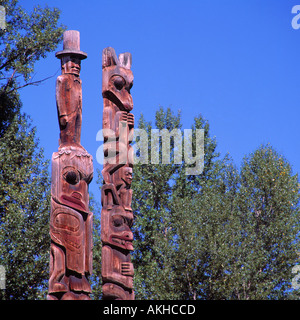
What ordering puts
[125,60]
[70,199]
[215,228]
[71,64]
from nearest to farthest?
[70,199] → [71,64] → [125,60] → [215,228]

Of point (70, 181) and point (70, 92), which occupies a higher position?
point (70, 92)

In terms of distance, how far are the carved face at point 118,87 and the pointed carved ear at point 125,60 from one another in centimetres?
24

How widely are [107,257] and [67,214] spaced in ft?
8.22

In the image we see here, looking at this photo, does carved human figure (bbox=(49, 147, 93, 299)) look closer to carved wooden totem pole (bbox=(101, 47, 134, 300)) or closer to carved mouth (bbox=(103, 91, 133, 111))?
carved wooden totem pole (bbox=(101, 47, 134, 300))

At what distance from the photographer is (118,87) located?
47.7ft

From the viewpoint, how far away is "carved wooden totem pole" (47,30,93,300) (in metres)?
11.3

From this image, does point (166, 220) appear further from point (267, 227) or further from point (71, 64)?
point (71, 64)

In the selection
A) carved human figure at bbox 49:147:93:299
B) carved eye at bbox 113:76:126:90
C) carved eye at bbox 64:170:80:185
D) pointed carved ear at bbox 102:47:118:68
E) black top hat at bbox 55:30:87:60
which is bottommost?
carved human figure at bbox 49:147:93:299

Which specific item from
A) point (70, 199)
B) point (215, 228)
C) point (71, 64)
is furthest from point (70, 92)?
point (215, 228)

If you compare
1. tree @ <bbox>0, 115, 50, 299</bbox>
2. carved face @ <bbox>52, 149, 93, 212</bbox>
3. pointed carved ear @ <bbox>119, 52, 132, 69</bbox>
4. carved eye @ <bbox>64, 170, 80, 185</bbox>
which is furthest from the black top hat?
tree @ <bbox>0, 115, 50, 299</bbox>

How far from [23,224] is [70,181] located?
418 inches

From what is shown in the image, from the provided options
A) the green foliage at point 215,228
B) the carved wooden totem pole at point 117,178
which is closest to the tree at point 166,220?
the green foliage at point 215,228

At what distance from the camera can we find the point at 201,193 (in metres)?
31.5

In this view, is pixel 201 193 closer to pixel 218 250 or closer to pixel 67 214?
pixel 218 250
